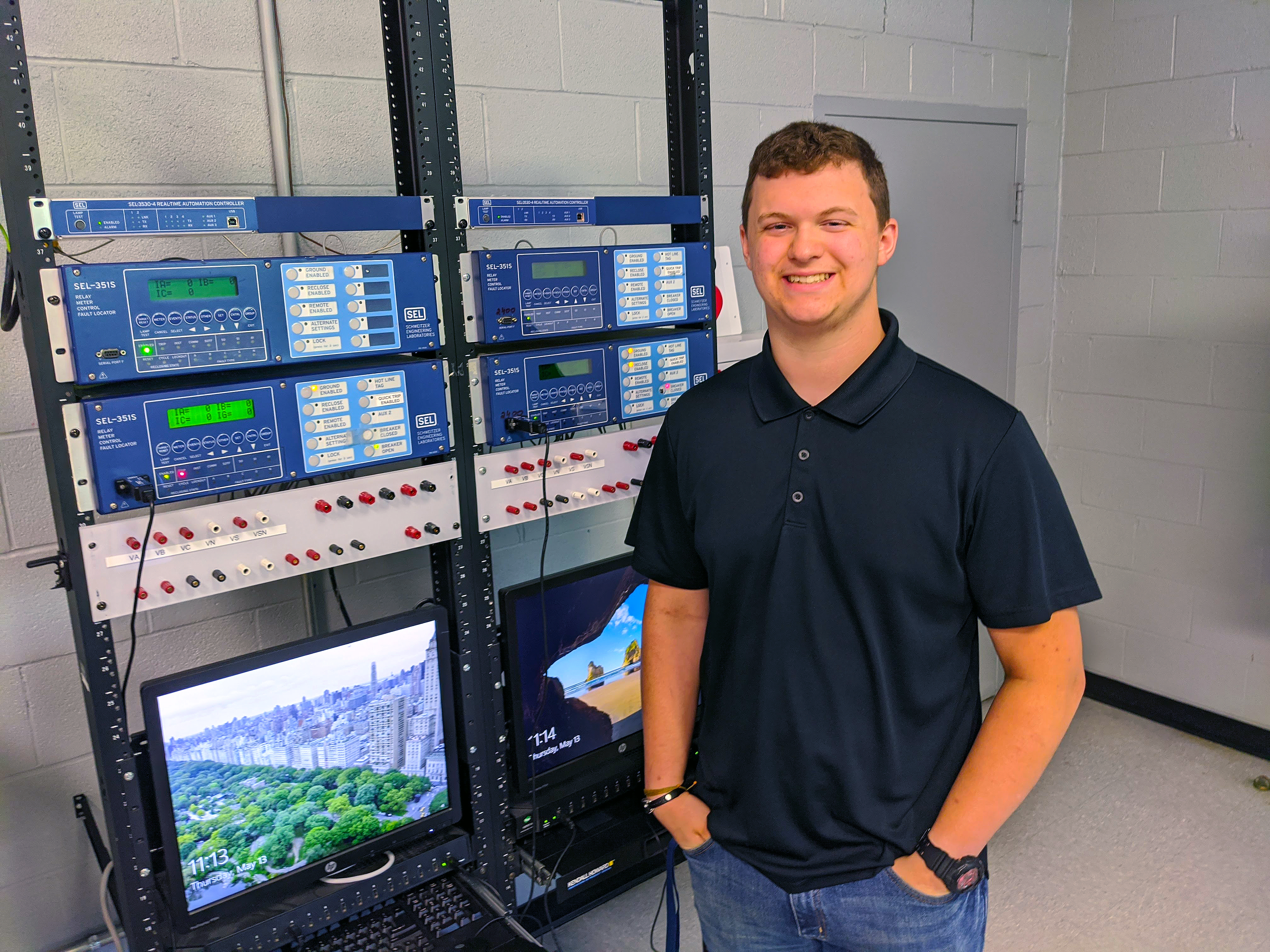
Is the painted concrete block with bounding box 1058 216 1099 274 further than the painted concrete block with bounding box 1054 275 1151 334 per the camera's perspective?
Yes

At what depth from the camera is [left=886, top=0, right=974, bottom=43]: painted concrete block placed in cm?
280

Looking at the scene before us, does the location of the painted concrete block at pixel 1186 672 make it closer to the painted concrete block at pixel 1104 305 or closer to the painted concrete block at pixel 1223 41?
the painted concrete block at pixel 1104 305

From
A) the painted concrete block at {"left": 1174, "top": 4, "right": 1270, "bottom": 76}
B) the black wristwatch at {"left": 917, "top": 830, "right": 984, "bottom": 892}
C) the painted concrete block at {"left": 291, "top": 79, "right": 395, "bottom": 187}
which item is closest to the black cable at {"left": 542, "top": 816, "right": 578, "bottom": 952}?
the black wristwatch at {"left": 917, "top": 830, "right": 984, "bottom": 892}

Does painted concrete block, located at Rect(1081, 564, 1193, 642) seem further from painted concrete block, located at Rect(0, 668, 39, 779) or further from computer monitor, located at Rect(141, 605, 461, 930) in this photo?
painted concrete block, located at Rect(0, 668, 39, 779)

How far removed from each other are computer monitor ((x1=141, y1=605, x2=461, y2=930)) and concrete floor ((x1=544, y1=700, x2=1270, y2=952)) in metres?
0.89

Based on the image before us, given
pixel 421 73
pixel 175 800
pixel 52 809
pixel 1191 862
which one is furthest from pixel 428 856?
pixel 1191 862

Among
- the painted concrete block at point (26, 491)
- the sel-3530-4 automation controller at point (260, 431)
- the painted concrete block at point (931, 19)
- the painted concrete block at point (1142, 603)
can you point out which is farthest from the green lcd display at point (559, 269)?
the painted concrete block at point (1142, 603)

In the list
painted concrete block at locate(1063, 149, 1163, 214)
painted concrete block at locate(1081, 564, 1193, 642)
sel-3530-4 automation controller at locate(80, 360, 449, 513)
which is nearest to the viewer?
sel-3530-4 automation controller at locate(80, 360, 449, 513)

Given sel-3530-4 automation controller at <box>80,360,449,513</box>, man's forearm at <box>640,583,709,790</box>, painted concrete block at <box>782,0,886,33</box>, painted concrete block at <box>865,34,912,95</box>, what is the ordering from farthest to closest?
painted concrete block at <box>865,34,912,95</box>
painted concrete block at <box>782,0,886,33</box>
man's forearm at <box>640,583,709,790</box>
sel-3530-4 automation controller at <box>80,360,449,513</box>

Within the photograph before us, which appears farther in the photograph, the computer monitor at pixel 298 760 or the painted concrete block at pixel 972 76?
the painted concrete block at pixel 972 76

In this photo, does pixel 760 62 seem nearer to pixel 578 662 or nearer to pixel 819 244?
pixel 819 244

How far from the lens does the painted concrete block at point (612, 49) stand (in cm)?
222

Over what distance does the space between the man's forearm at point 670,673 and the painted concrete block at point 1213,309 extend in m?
2.39

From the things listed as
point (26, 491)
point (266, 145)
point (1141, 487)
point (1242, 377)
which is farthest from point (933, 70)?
point (26, 491)
